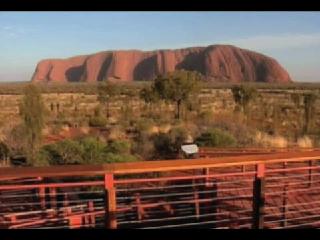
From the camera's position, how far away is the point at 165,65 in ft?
351

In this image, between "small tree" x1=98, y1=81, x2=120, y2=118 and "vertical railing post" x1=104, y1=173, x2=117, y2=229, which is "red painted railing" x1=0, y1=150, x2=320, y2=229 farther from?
"small tree" x1=98, y1=81, x2=120, y2=118

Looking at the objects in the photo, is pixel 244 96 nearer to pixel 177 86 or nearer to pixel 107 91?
pixel 177 86

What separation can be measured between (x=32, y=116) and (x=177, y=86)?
1051 cm

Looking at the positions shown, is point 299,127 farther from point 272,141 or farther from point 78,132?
point 78,132

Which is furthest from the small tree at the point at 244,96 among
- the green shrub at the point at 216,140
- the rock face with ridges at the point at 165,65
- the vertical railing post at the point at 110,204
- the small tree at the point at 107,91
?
the rock face with ridges at the point at 165,65

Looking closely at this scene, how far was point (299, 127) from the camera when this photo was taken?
20.6 metres

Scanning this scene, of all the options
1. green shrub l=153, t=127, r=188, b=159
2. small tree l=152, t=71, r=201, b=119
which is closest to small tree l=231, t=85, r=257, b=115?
small tree l=152, t=71, r=201, b=119

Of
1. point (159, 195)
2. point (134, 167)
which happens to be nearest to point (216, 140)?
point (159, 195)

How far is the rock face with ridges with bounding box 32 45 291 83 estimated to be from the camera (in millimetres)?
98325

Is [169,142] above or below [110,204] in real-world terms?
below

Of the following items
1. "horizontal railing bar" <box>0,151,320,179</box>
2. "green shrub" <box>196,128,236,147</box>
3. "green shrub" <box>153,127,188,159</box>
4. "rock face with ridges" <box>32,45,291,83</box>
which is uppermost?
"rock face with ridges" <box>32,45,291,83</box>

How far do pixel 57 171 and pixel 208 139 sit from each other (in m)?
11.0

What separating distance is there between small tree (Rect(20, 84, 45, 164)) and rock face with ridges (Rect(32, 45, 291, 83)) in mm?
83101
